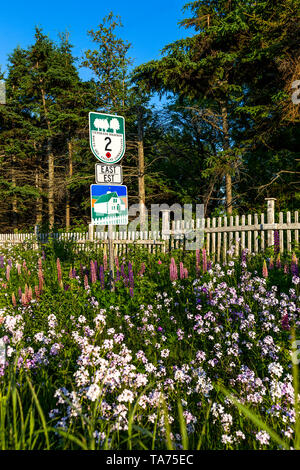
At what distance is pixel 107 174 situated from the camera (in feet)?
16.3

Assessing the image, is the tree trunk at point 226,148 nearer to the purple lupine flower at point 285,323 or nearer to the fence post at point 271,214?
the fence post at point 271,214

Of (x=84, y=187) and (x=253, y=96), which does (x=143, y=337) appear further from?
(x=84, y=187)

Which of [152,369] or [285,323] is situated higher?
[285,323]

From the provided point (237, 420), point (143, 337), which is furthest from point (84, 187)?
point (237, 420)

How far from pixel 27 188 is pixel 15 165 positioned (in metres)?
5.06

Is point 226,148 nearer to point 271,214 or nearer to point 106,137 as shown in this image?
point 271,214

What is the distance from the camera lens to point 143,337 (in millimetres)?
3326

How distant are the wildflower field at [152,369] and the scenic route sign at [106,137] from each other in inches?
83.4

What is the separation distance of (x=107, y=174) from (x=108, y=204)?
1.76 feet

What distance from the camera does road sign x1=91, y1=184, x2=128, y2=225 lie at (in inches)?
186

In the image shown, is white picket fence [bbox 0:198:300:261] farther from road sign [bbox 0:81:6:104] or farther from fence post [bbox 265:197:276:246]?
road sign [bbox 0:81:6:104]

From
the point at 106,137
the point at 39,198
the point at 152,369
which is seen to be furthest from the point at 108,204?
the point at 39,198

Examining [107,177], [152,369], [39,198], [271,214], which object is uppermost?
[39,198]

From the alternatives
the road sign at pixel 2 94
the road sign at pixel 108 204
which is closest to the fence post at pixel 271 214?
the road sign at pixel 108 204
